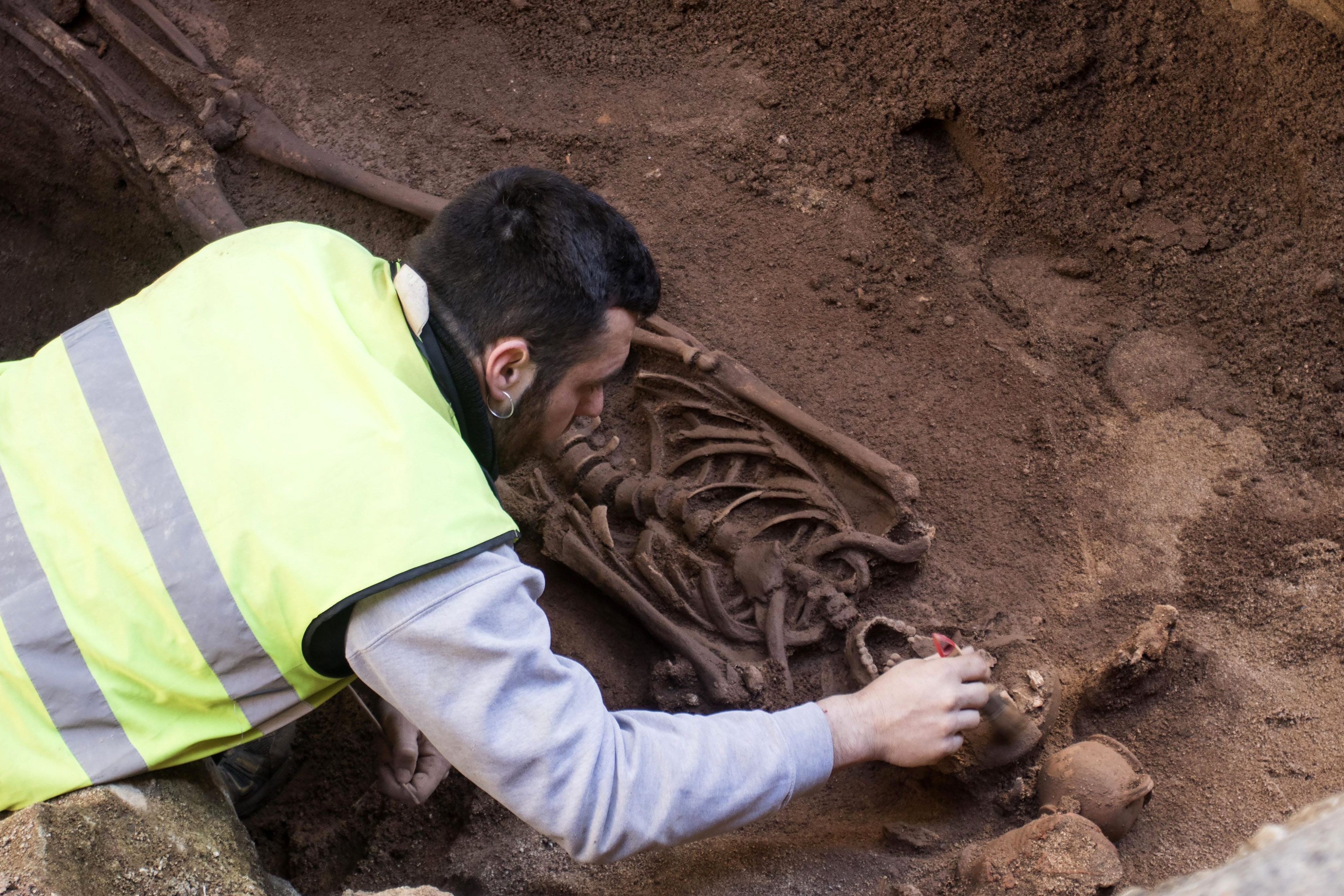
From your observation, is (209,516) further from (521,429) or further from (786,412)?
(786,412)

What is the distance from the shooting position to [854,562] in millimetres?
2740

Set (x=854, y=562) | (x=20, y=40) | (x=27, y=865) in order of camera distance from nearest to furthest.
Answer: (x=27, y=865) → (x=854, y=562) → (x=20, y=40)

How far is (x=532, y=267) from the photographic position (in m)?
1.98

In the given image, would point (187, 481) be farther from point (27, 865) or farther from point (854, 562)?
point (854, 562)

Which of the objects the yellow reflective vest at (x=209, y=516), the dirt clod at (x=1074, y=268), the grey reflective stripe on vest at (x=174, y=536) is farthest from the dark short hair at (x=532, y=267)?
the dirt clod at (x=1074, y=268)

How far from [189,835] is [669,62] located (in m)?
3.47

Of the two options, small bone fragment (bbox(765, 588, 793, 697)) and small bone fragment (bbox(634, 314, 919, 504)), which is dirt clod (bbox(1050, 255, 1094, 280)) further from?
small bone fragment (bbox(765, 588, 793, 697))

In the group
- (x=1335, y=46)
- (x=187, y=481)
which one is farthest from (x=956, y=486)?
(x=187, y=481)

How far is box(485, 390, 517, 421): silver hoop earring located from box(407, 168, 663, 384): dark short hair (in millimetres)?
83

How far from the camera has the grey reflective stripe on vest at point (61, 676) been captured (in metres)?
1.75

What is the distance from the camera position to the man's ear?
6.58ft

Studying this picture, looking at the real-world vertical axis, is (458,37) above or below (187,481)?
above

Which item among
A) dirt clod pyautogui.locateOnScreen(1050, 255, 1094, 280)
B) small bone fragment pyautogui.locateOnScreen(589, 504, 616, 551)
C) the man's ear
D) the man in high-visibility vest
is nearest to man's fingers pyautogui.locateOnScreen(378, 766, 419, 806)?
the man in high-visibility vest

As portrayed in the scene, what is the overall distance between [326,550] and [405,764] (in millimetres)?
1264
